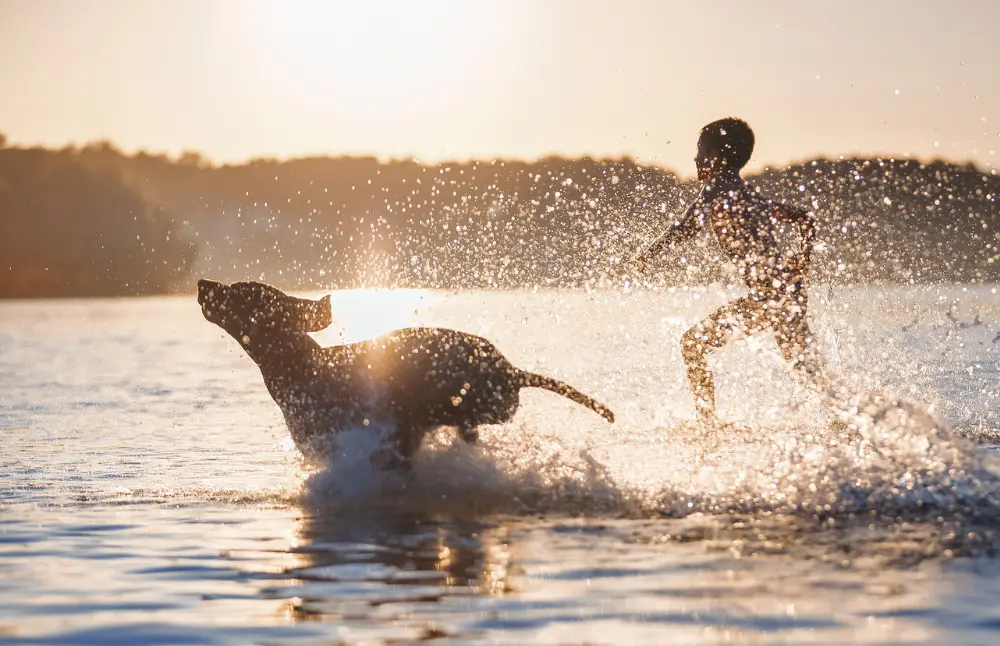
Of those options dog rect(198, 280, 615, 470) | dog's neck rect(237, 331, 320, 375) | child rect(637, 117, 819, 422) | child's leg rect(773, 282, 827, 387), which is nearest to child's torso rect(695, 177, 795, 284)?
child rect(637, 117, 819, 422)

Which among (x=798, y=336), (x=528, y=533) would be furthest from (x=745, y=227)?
(x=528, y=533)

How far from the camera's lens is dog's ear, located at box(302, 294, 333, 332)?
29.6 feet

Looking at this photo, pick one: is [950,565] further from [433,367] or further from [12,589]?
[12,589]

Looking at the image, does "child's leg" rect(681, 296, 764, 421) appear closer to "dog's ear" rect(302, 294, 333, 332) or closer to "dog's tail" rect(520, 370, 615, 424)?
"dog's tail" rect(520, 370, 615, 424)

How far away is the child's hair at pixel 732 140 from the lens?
10383 millimetres

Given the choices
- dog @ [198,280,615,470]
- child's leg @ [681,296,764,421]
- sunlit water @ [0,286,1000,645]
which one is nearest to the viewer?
sunlit water @ [0,286,1000,645]

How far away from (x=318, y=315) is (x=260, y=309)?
1.29 feet

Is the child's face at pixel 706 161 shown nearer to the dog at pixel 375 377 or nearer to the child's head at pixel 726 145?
the child's head at pixel 726 145

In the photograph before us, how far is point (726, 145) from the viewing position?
1038 centimetres

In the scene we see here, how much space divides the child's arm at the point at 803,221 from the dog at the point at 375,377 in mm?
2254

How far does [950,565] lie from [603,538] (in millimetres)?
1762

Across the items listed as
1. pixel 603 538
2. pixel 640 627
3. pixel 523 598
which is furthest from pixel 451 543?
pixel 640 627

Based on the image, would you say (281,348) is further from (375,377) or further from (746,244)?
(746,244)

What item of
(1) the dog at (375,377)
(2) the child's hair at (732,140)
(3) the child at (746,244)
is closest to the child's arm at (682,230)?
(3) the child at (746,244)
